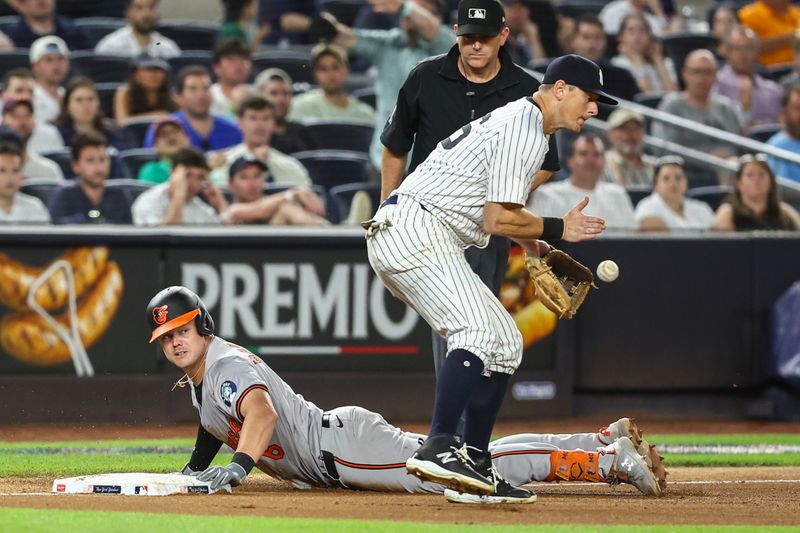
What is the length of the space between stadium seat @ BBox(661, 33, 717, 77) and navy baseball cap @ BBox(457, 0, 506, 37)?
869 centimetres

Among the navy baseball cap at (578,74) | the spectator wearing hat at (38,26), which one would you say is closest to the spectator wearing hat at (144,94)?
the spectator wearing hat at (38,26)

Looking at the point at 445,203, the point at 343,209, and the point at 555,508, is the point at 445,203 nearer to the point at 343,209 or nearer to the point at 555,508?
the point at 555,508

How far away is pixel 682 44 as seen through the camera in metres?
14.6

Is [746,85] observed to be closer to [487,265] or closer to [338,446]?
[487,265]

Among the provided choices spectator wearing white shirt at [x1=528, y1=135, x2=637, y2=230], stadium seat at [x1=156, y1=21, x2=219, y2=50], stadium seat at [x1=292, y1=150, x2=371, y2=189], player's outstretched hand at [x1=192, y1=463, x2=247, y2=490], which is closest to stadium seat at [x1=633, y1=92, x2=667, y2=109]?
spectator wearing white shirt at [x1=528, y1=135, x2=637, y2=230]

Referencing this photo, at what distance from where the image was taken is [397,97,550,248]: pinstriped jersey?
5.26m

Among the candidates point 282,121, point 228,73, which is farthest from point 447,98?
point 228,73

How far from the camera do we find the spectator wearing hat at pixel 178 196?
9.96 meters

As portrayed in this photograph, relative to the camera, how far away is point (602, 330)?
34.3 ft

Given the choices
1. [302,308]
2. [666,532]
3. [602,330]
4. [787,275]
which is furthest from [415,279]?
[787,275]

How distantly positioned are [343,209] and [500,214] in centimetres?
519

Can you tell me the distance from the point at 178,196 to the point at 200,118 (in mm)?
1492

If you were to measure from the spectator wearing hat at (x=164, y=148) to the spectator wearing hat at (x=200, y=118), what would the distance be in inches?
14.4

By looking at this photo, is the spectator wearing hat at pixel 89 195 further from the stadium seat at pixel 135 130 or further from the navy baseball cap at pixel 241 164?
the stadium seat at pixel 135 130
